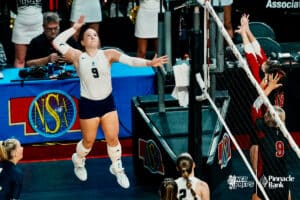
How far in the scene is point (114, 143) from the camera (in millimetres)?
9531

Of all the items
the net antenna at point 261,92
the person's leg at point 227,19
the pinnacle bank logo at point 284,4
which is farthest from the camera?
the pinnacle bank logo at point 284,4

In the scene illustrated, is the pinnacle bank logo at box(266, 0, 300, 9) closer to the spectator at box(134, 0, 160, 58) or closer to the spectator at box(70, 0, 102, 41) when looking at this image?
the spectator at box(134, 0, 160, 58)

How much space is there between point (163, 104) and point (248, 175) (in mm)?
1251

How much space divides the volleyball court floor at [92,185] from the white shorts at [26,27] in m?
2.00

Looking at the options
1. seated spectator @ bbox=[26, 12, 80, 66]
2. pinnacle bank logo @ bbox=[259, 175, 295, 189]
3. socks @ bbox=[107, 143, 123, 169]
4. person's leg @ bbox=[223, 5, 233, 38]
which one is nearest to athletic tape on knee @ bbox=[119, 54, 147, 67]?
socks @ bbox=[107, 143, 123, 169]

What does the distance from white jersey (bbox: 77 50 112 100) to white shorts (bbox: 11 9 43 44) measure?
2.72 metres

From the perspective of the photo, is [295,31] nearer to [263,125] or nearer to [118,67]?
[118,67]

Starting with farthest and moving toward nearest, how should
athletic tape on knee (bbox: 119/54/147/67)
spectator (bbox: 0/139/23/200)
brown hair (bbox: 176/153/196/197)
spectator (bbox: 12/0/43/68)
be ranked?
spectator (bbox: 12/0/43/68)
athletic tape on knee (bbox: 119/54/147/67)
spectator (bbox: 0/139/23/200)
brown hair (bbox: 176/153/196/197)

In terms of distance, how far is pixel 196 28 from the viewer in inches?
308

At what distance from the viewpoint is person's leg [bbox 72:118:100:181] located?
943 centimetres

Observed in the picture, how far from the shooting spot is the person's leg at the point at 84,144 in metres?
9.43

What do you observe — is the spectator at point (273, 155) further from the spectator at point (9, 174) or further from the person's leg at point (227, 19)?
the person's leg at point (227, 19)

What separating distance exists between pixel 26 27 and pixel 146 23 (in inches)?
62.0

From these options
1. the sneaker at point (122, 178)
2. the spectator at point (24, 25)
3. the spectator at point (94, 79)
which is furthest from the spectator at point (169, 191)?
the spectator at point (24, 25)
